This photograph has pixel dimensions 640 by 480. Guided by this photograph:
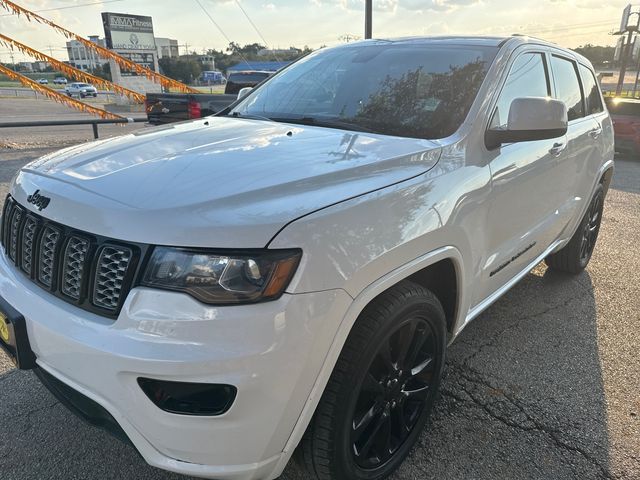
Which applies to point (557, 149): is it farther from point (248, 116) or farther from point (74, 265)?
point (74, 265)

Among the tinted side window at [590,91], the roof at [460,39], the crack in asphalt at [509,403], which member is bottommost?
the crack in asphalt at [509,403]

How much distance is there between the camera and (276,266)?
5.10 feet

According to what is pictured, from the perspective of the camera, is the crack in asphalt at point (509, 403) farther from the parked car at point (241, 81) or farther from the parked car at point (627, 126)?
the parked car at point (241, 81)

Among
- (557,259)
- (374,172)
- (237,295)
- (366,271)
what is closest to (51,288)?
(237,295)

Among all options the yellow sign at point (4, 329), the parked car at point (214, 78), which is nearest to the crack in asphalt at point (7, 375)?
the yellow sign at point (4, 329)

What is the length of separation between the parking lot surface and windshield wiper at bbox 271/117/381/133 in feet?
4.95

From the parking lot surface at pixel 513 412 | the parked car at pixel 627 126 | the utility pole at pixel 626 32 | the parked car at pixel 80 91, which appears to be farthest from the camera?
the parked car at pixel 80 91

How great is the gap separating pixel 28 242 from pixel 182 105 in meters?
8.99

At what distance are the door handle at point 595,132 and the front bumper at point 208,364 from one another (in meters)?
3.18

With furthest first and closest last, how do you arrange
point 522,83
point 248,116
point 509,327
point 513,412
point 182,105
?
point 182,105 → point 509,327 → point 248,116 → point 522,83 → point 513,412

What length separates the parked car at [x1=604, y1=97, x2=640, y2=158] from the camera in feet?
35.5

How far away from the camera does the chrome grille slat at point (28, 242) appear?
196 centimetres

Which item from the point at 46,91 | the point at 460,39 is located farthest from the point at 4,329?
the point at 46,91

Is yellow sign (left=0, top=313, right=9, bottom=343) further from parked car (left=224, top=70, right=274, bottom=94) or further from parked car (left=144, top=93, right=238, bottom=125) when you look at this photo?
parked car (left=224, top=70, right=274, bottom=94)
